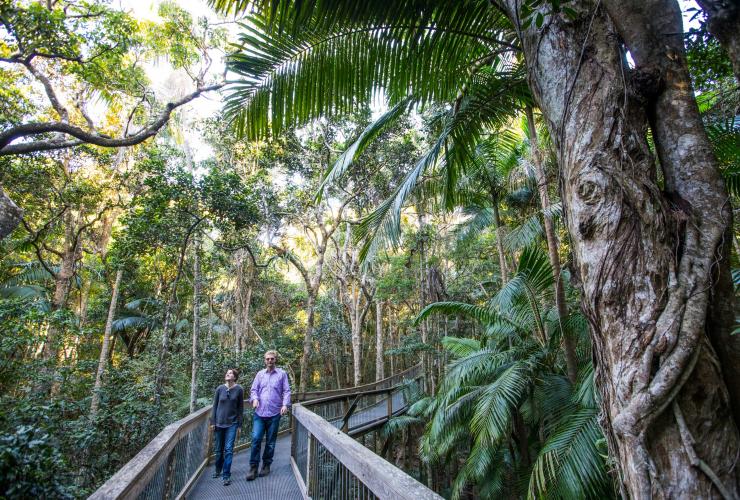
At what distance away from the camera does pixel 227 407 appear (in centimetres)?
445

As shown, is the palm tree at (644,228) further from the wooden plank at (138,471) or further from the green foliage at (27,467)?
the green foliage at (27,467)

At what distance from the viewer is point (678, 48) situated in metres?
1.54

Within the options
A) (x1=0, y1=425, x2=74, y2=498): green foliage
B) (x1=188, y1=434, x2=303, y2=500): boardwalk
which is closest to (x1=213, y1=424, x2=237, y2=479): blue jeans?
(x1=188, y1=434, x2=303, y2=500): boardwalk

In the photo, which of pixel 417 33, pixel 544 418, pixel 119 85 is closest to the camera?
pixel 417 33

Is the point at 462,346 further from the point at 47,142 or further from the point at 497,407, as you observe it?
the point at 47,142

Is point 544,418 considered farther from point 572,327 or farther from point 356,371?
point 356,371

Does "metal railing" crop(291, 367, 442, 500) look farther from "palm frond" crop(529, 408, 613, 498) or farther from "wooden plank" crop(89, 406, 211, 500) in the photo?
"palm frond" crop(529, 408, 613, 498)

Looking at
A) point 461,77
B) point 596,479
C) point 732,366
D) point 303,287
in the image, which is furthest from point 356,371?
point 732,366

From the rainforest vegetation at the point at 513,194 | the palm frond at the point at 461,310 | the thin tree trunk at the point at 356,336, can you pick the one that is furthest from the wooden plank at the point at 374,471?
the thin tree trunk at the point at 356,336

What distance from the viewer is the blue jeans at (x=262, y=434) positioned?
4297 millimetres

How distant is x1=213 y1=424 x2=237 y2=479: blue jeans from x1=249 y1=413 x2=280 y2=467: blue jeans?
232 mm

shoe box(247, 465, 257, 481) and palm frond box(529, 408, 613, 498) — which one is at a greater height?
palm frond box(529, 408, 613, 498)

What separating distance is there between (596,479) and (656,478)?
8.69 ft

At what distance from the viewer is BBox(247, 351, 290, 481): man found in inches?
170
